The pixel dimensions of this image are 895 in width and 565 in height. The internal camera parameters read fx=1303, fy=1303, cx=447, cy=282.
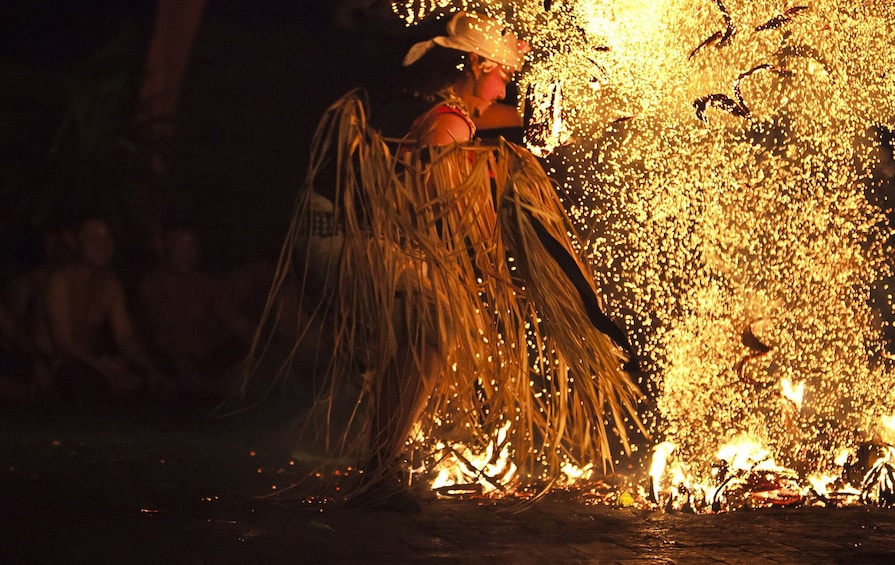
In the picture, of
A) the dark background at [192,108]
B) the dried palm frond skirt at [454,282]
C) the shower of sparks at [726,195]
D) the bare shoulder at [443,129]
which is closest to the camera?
the dried palm frond skirt at [454,282]

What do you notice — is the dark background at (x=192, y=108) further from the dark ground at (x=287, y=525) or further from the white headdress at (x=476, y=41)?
the dark ground at (x=287, y=525)

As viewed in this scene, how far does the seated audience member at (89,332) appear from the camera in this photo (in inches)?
206

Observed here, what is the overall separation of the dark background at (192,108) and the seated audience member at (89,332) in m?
0.11

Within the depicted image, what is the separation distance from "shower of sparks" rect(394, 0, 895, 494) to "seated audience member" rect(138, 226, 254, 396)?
55.4 inches

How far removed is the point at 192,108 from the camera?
17.2 ft

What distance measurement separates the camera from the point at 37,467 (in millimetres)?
4375

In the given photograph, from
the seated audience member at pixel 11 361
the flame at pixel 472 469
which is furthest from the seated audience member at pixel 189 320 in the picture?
the flame at pixel 472 469

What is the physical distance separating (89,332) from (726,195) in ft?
8.47

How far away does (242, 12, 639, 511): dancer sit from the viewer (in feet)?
12.6

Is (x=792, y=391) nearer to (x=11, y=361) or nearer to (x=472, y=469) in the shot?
(x=472, y=469)

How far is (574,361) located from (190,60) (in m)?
2.25

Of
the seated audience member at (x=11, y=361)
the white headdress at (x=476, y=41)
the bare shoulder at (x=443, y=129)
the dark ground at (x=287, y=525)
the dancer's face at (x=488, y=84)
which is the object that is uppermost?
the white headdress at (x=476, y=41)

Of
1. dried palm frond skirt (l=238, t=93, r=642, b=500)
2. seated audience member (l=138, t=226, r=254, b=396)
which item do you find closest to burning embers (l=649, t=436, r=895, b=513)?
dried palm frond skirt (l=238, t=93, r=642, b=500)

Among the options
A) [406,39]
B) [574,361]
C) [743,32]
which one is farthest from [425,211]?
[743,32]
